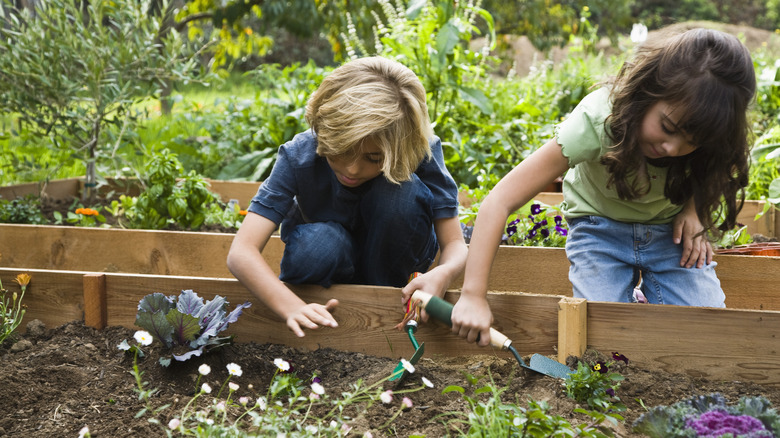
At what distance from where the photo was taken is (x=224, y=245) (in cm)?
314

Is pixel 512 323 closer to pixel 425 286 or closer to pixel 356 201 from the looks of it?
pixel 425 286

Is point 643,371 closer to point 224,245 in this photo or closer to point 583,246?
point 583,246

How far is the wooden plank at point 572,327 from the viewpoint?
6.70 feet

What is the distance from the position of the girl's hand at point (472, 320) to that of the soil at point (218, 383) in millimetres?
117

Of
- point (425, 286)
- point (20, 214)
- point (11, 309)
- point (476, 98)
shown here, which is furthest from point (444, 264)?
point (20, 214)

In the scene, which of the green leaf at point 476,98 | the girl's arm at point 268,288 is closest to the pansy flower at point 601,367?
the girl's arm at point 268,288

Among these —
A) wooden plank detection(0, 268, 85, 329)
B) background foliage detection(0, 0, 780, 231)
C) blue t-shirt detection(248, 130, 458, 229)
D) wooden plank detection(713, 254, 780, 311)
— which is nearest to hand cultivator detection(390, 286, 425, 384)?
blue t-shirt detection(248, 130, 458, 229)

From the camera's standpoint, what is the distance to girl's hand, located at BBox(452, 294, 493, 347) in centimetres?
203

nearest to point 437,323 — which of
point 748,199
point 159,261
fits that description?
point 159,261

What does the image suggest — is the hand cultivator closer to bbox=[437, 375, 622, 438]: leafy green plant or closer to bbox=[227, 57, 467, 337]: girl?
bbox=[227, 57, 467, 337]: girl

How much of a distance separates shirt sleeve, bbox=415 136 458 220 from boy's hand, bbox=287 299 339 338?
0.52 meters

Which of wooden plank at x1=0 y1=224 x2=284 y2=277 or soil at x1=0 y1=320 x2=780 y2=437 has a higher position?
soil at x1=0 y1=320 x2=780 y2=437

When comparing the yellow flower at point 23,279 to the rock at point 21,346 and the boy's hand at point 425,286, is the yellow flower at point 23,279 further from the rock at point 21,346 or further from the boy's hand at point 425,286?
the boy's hand at point 425,286

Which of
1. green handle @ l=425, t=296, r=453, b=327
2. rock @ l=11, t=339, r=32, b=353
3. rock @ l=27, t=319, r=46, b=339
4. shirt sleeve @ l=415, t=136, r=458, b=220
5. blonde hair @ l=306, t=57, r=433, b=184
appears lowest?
rock @ l=27, t=319, r=46, b=339
